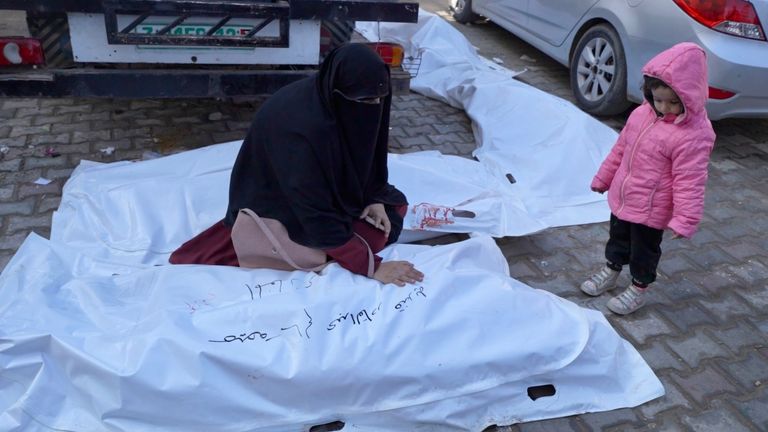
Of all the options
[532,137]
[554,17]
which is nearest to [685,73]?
[532,137]

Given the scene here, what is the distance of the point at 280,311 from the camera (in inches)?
95.4

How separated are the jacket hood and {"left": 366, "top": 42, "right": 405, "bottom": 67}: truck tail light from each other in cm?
197

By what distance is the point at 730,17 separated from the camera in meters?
4.43

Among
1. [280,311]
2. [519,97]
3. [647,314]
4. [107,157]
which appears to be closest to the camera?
[280,311]

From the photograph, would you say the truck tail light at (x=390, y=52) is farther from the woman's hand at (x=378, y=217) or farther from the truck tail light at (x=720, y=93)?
the truck tail light at (x=720, y=93)

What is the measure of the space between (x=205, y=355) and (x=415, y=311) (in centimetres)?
78

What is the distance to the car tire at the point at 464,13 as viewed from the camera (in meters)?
8.00

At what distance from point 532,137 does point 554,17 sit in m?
2.02

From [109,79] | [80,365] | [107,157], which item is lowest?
[107,157]

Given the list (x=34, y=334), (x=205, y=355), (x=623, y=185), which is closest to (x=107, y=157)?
(x=34, y=334)

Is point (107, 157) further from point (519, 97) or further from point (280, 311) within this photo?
point (519, 97)

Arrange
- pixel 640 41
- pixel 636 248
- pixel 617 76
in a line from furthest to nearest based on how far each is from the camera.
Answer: pixel 617 76
pixel 640 41
pixel 636 248

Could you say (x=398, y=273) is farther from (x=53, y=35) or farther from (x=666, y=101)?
(x=53, y=35)

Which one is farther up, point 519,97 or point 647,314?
point 519,97
